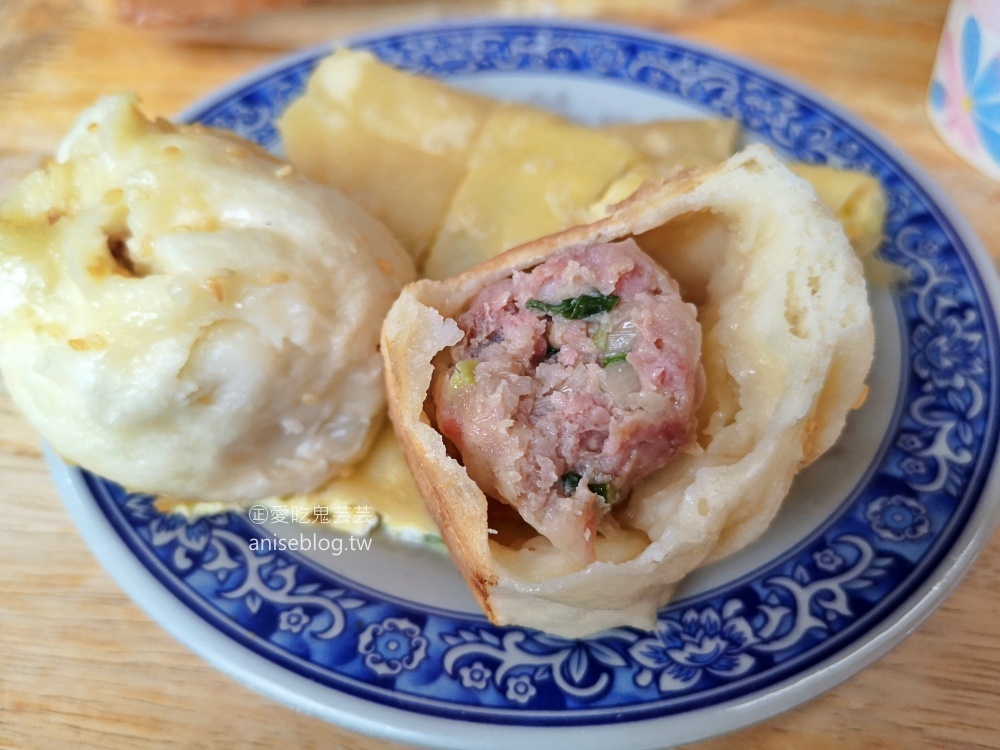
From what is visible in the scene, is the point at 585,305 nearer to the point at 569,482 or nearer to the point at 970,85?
the point at 569,482

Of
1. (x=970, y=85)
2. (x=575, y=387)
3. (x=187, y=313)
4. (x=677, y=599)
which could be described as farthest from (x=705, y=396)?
(x=970, y=85)

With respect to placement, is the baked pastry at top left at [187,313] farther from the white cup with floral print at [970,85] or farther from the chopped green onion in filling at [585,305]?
the white cup with floral print at [970,85]

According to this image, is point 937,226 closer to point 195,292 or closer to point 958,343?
point 958,343

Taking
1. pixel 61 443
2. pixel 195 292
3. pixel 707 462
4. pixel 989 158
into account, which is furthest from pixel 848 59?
pixel 61 443

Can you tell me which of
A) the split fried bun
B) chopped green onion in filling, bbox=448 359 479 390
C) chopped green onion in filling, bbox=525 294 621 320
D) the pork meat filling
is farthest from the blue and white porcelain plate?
chopped green onion in filling, bbox=525 294 621 320

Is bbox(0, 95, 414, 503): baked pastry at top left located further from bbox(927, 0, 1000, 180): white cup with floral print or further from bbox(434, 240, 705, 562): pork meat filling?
bbox(927, 0, 1000, 180): white cup with floral print

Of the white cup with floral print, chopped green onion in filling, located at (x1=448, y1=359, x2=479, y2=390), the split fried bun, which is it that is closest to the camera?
the split fried bun
